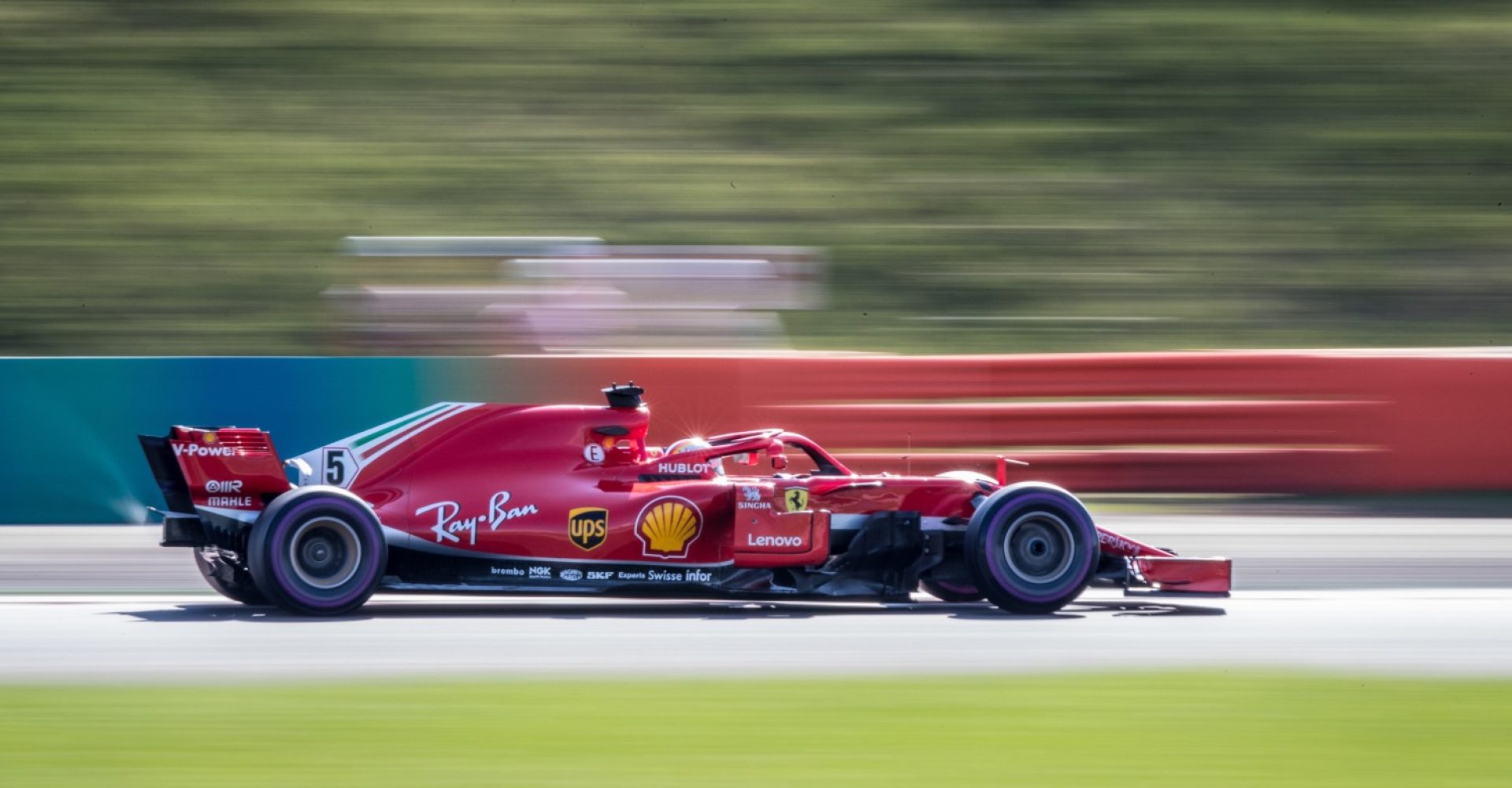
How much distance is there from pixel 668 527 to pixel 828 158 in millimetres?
13751

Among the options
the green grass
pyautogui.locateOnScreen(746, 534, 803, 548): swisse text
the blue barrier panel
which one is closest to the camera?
the green grass

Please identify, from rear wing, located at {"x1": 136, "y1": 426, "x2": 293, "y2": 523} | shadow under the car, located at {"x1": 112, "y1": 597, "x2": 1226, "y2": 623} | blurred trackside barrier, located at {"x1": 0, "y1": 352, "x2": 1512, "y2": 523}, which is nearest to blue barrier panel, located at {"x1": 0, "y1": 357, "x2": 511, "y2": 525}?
blurred trackside barrier, located at {"x1": 0, "y1": 352, "x2": 1512, "y2": 523}

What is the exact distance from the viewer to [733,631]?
8281mm

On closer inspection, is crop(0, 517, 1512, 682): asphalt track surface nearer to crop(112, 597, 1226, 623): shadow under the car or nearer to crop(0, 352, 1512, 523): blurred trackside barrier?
crop(112, 597, 1226, 623): shadow under the car

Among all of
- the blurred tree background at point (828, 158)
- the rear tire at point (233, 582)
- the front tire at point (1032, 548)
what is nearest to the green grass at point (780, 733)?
the front tire at point (1032, 548)

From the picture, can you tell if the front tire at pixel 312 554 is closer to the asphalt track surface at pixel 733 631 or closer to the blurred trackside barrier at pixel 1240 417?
the asphalt track surface at pixel 733 631

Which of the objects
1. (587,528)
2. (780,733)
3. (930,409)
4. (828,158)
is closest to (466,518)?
(587,528)

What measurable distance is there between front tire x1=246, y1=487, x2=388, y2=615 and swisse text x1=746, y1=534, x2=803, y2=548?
1835 mm

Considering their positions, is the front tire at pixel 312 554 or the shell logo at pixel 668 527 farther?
the shell logo at pixel 668 527

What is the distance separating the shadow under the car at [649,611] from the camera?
28.7 ft

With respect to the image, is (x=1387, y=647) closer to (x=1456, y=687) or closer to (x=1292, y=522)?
(x=1456, y=687)

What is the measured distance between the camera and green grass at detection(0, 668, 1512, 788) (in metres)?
5.28

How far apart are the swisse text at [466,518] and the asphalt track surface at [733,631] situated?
434mm

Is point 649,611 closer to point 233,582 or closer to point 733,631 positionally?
point 733,631
